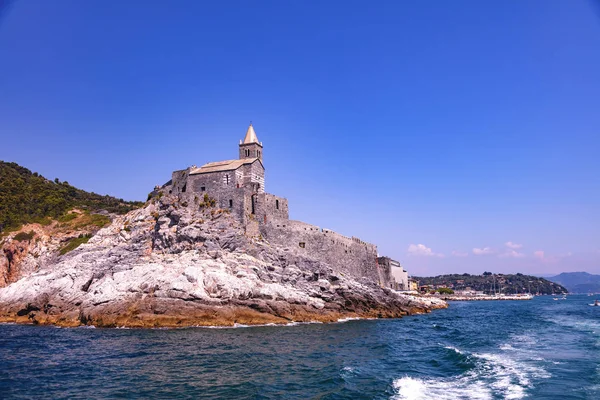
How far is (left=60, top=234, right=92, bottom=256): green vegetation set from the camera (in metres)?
53.4

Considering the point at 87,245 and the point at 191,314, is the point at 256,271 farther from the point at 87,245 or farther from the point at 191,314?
the point at 87,245

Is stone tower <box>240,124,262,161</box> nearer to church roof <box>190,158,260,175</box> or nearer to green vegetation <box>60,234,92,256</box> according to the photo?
church roof <box>190,158,260,175</box>

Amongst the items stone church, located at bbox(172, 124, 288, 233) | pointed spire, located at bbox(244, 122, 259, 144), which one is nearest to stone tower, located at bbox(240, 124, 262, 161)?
pointed spire, located at bbox(244, 122, 259, 144)

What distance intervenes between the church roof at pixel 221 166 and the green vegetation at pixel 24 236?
2538cm

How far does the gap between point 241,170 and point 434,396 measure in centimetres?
3498

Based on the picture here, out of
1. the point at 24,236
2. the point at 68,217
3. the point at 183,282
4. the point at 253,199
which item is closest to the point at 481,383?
the point at 183,282

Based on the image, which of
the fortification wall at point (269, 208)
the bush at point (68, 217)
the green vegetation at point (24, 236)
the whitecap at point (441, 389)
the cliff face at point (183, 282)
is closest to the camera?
the whitecap at point (441, 389)

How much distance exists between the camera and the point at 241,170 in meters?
47.7

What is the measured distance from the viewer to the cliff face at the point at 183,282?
118 feet

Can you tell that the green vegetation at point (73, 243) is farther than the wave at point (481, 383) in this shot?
Yes

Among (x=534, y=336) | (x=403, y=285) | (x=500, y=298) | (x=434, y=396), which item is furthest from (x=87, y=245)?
(x=500, y=298)

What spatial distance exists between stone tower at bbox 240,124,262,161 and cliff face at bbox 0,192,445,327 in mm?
9429

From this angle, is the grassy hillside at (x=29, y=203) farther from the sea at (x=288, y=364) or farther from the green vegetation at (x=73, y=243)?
the sea at (x=288, y=364)

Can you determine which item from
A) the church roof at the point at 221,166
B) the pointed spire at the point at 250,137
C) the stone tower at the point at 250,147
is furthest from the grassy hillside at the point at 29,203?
the pointed spire at the point at 250,137
